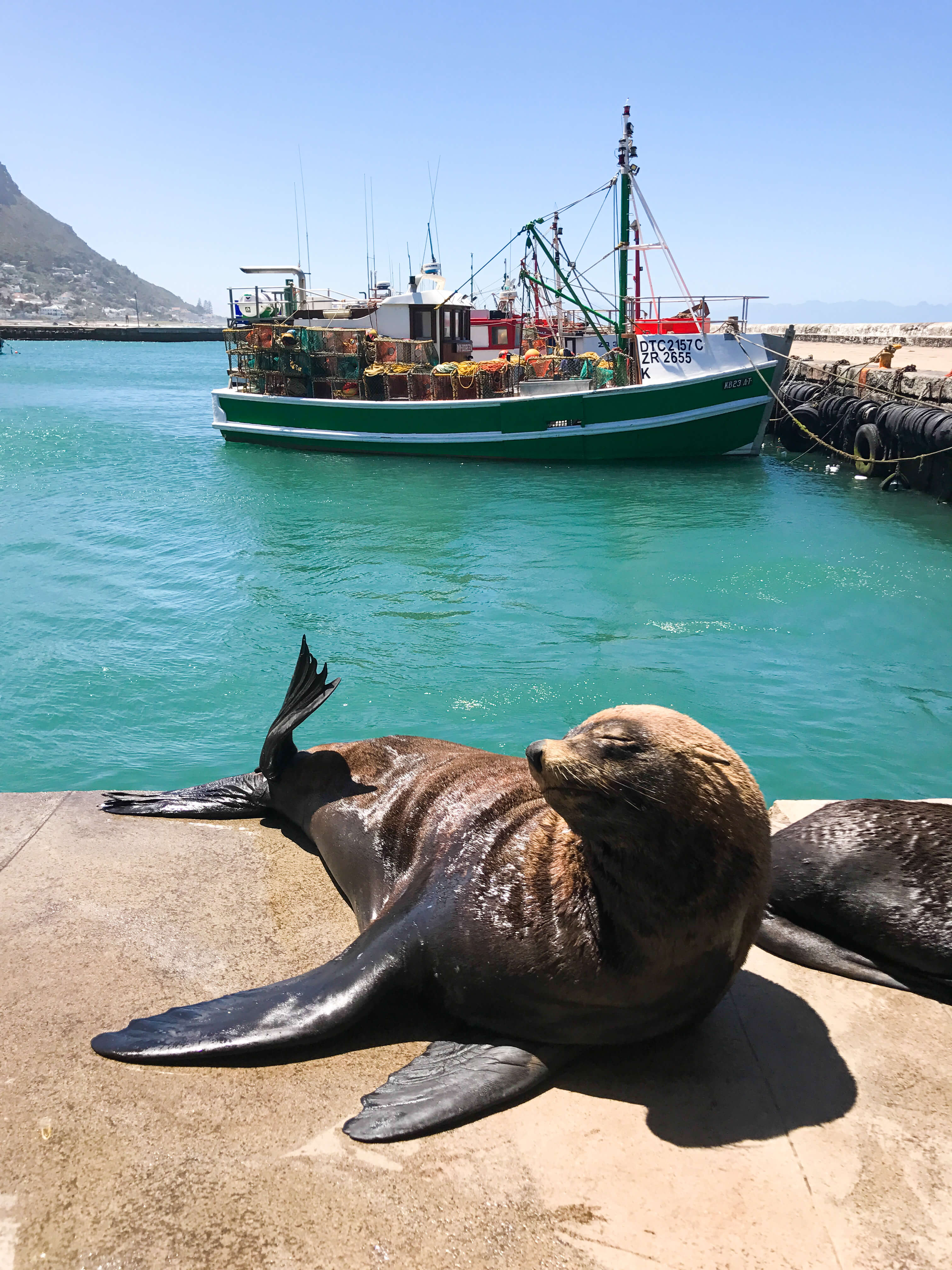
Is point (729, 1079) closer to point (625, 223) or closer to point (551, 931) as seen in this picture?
point (551, 931)

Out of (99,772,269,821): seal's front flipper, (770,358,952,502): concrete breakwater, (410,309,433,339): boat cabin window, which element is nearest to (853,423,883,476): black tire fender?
(770,358,952,502): concrete breakwater

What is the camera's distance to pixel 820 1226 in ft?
5.75

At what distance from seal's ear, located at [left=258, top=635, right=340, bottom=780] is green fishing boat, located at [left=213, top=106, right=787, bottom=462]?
1549cm

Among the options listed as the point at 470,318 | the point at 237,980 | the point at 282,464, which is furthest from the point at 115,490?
the point at 237,980

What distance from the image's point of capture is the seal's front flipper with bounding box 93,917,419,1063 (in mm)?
2166

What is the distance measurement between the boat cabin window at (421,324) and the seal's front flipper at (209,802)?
19.7 meters

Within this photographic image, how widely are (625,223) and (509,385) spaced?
4.17 metres

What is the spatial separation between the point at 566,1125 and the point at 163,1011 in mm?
1069

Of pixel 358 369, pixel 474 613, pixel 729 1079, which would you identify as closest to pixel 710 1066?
pixel 729 1079

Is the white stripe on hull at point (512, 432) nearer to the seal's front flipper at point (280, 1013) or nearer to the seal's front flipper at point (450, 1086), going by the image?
the seal's front flipper at point (280, 1013)

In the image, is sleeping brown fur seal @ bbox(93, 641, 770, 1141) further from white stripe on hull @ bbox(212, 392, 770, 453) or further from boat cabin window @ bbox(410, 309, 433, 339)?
boat cabin window @ bbox(410, 309, 433, 339)

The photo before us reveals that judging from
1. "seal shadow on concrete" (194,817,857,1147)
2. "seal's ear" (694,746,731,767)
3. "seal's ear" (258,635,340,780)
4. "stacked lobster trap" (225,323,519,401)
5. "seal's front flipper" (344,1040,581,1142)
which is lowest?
"seal shadow on concrete" (194,817,857,1147)

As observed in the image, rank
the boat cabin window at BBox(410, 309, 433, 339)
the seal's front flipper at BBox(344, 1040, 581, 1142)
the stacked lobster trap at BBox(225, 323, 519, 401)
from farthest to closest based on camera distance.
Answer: the boat cabin window at BBox(410, 309, 433, 339) < the stacked lobster trap at BBox(225, 323, 519, 401) < the seal's front flipper at BBox(344, 1040, 581, 1142)

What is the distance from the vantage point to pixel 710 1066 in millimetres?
2221
